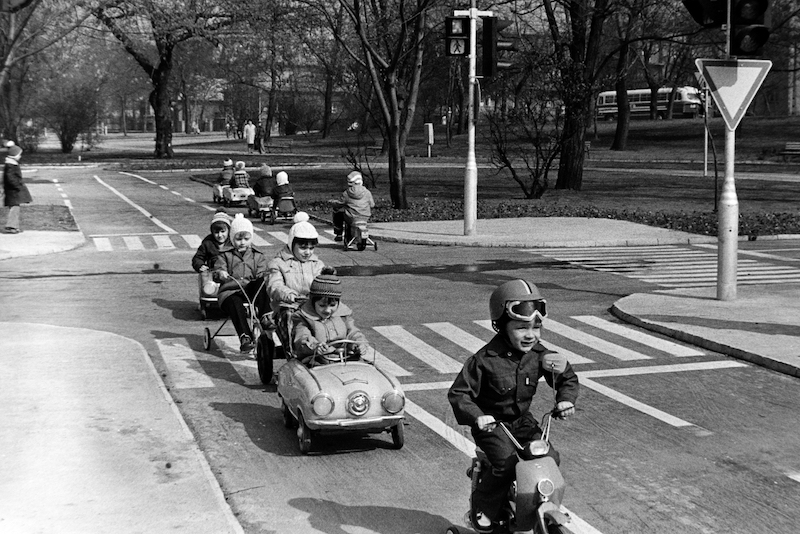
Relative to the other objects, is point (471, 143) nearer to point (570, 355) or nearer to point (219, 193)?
point (219, 193)

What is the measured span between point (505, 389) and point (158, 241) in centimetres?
1835

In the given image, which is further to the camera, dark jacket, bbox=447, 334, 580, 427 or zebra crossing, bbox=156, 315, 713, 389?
zebra crossing, bbox=156, 315, 713, 389

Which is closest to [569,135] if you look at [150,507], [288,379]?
[288,379]

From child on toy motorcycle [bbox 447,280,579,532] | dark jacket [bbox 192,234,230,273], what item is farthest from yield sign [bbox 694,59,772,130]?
child on toy motorcycle [bbox 447,280,579,532]

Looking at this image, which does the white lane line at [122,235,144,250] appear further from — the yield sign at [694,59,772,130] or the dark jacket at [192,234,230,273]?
the yield sign at [694,59,772,130]

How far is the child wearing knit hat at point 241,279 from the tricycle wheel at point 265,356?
855 millimetres

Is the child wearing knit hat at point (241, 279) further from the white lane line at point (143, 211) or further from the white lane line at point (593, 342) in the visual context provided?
the white lane line at point (143, 211)

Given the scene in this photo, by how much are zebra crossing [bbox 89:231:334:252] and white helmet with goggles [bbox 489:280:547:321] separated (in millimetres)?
16333

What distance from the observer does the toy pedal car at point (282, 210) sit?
26.4 metres

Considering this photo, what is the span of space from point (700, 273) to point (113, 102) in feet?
407

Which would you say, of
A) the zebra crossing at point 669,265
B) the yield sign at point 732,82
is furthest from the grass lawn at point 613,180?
the yield sign at point 732,82

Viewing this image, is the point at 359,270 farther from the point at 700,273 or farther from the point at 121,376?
the point at 121,376

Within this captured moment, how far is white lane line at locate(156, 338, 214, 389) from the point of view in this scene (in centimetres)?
990

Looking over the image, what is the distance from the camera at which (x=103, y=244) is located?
2230 cm
